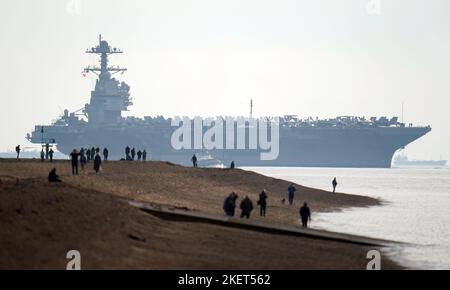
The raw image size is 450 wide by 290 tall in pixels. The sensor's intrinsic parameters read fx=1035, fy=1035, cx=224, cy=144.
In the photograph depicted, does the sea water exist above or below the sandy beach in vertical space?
below

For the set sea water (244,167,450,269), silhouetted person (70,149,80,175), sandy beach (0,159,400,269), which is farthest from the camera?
silhouetted person (70,149,80,175)

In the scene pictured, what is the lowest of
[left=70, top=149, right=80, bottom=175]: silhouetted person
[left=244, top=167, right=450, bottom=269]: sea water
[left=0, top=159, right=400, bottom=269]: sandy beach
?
[left=244, top=167, right=450, bottom=269]: sea water

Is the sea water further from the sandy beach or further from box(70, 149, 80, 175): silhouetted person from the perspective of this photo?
box(70, 149, 80, 175): silhouetted person

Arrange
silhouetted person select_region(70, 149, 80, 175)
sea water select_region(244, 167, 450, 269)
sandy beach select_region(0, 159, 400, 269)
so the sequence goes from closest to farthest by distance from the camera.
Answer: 1. sandy beach select_region(0, 159, 400, 269)
2. sea water select_region(244, 167, 450, 269)
3. silhouetted person select_region(70, 149, 80, 175)

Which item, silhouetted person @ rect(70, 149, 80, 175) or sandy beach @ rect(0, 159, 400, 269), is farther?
silhouetted person @ rect(70, 149, 80, 175)

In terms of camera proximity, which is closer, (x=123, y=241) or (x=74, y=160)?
(x=123, y=241)

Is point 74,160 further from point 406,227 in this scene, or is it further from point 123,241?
point 123,241

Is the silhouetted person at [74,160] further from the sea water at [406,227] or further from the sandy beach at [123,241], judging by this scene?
the sandy beach at [123,241]

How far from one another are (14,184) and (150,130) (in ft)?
549

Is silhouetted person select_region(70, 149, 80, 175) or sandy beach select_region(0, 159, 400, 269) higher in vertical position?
silhouetted person select_region(70, 149, 80, 175)

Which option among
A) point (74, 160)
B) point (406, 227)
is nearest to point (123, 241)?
Result: point (74, 160)

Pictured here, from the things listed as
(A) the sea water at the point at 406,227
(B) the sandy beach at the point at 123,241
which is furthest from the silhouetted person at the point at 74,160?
(B) the sandy beach at the point at 123,241

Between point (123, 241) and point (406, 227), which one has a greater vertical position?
point (123, 241)

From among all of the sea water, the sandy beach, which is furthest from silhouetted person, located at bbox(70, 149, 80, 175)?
the sandy beach
